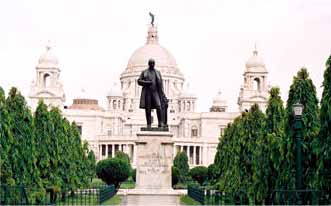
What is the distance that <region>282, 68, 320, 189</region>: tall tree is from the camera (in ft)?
89.5

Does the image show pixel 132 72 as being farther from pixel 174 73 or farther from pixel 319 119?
pixel 319 119

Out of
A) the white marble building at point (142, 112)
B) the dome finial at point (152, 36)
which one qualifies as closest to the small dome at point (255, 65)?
the white marble building at point (142, 112)

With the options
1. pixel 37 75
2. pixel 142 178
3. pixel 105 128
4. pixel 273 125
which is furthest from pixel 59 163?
pixel 105 128

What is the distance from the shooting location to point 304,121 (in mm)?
28156

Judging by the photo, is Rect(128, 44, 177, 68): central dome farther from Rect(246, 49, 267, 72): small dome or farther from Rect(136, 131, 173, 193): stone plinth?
Rect(136, 131, 173, 193): stone plinth

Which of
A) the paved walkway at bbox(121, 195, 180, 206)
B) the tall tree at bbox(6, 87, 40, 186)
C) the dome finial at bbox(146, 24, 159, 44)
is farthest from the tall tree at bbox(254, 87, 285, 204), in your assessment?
the dome finial at bbox(146, 24, 159, 44)

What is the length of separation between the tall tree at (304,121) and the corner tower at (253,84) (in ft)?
353

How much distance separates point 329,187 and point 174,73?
143 metres

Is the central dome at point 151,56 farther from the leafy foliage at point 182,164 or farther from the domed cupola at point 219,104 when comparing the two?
the leafy foliage at point 182,164

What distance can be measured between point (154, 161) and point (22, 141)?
607 cm

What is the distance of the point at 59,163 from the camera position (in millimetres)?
41062

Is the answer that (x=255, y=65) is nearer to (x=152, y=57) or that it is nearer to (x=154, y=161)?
(x=152, y=57)

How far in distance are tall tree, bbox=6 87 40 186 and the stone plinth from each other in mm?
4838

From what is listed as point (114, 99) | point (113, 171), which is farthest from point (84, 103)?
point (113, 171)
